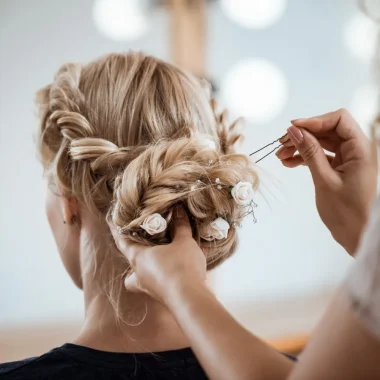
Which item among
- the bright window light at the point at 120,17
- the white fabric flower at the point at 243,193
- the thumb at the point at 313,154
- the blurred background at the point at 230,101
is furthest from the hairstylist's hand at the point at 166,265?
the bright window light at the point at 120,17

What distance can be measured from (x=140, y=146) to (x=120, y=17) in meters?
1.57

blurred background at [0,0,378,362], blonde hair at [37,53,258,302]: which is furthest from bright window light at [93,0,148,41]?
blonde hair at [37,53,258,302]

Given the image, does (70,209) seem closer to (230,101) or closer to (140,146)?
(140,146)

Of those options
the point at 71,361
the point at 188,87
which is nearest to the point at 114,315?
the point at 71,361

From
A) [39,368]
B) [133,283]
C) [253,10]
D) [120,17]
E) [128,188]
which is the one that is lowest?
[39,368]

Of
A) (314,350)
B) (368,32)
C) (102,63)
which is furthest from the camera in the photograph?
(368,32)

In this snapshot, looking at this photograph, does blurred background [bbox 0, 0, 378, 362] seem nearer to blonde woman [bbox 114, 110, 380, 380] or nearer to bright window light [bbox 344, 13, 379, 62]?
bright window light [bbox 344, 13, 379, 62]

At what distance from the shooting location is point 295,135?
0.98m

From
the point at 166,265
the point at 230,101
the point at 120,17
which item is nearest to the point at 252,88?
the point at 230,101

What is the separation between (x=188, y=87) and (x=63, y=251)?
42cm

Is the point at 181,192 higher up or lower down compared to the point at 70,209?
higher up

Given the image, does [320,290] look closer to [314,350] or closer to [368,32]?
[368,32]

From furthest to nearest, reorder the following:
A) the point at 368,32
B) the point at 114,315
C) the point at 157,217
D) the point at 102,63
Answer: the point at 368,32 → the point at 102,63 → the point at 114,315 → the point at 157,217

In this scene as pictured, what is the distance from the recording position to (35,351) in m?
2.58
